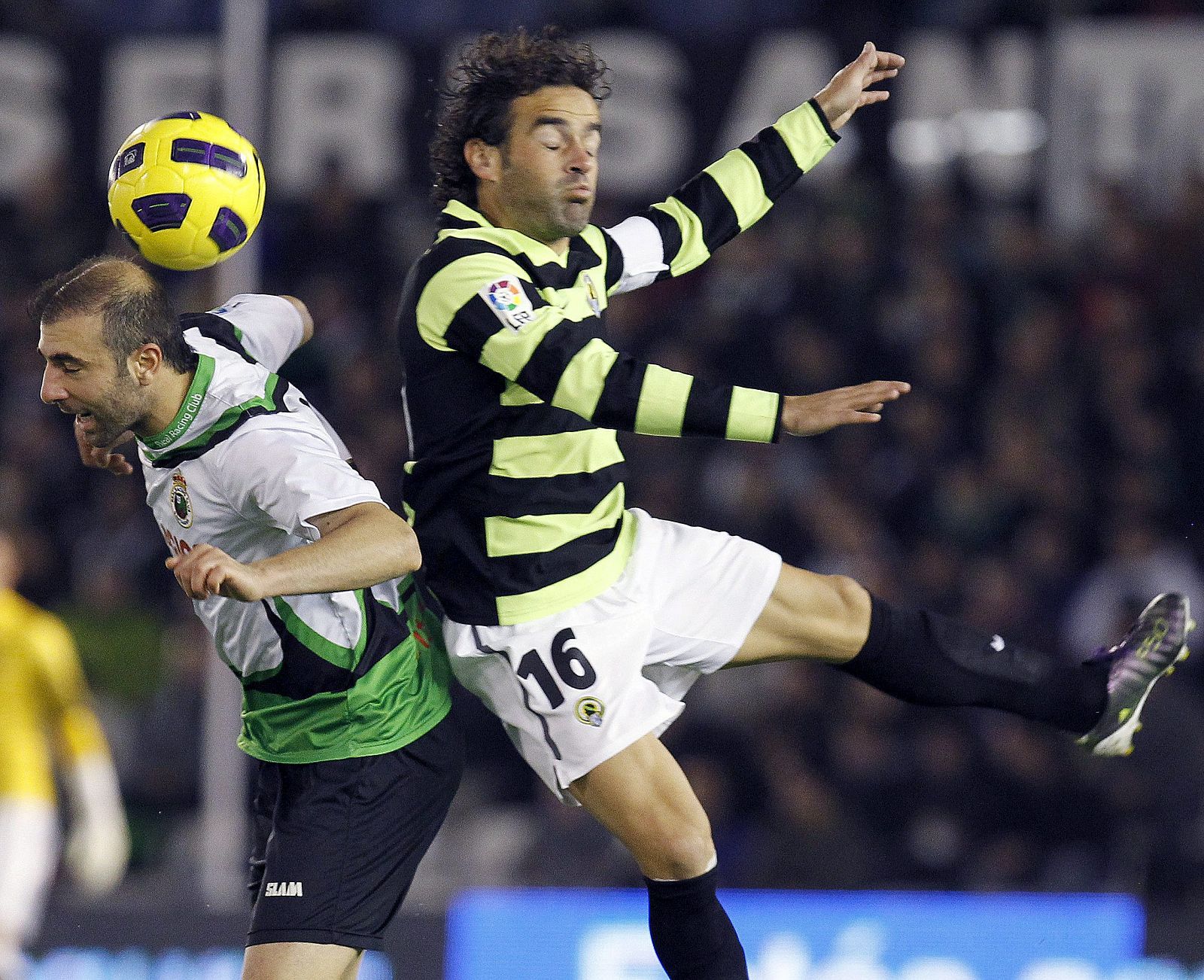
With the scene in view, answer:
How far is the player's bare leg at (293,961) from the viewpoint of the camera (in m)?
3.27

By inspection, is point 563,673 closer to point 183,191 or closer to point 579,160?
point 579,160

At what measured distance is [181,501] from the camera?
3172 mm

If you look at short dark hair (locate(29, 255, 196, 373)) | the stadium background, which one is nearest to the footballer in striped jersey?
short dark hair (locate(29, 255, 196, 373))

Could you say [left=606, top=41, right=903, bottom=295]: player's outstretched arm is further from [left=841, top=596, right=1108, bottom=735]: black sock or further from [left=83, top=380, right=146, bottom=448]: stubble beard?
[left=83, top=380, right=146, bottom=448]: stubble beard

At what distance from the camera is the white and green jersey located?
3.03 meters

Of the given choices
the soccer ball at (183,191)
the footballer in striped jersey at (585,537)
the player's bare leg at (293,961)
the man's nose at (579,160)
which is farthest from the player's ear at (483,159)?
the player's bare leg at (293,961)

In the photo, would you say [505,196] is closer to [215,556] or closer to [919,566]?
[215,556]

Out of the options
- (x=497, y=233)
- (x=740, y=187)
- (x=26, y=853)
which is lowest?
(x=26, y=853)

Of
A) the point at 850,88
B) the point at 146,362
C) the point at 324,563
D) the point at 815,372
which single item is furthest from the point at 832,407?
the point at 815,372

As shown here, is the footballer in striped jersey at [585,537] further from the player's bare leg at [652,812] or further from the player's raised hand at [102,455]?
the player's raised hand at [102,455]

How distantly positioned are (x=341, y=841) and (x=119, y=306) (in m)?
1.12

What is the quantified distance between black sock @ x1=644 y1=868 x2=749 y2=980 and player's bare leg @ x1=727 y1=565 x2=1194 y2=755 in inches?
20.4

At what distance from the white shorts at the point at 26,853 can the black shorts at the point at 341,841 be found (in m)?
3.63

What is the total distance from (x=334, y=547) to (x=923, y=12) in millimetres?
7171
